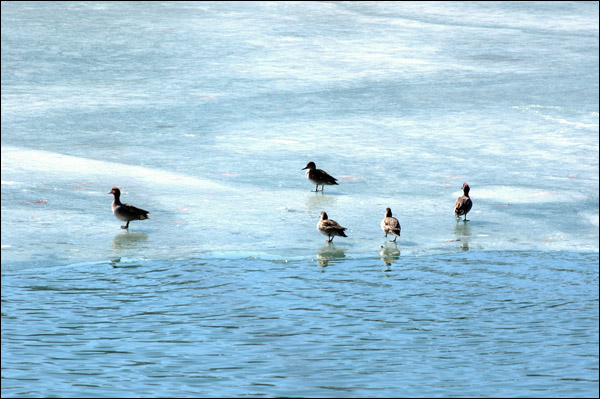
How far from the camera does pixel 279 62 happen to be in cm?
1888

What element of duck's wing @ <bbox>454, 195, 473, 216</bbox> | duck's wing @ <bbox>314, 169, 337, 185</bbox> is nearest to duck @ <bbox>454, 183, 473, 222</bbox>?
duck's wing @ <bbox>454, 195, 473, 216</bbox>

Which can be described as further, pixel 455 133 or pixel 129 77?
pixel 129 77

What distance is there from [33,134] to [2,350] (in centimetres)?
769

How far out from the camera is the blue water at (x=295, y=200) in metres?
7.22

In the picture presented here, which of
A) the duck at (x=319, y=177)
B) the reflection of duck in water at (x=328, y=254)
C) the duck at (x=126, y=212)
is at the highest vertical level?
the duck at (x=319, y=177)

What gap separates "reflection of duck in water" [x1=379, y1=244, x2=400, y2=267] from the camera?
988 centimetres

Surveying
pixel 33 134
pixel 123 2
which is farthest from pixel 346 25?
pixel 33 134

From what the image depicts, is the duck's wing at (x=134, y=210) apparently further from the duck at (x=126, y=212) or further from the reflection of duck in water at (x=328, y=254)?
the reflection of duck in water at (x=328, y=254)

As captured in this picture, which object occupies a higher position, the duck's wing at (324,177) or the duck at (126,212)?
the duck's wing at (324,177)

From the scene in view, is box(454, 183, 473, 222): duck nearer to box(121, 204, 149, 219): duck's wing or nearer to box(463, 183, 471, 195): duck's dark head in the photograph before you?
box(463, 183, 471, 195): duck's dark head

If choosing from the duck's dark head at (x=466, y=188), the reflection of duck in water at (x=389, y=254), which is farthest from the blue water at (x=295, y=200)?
the duck's dark head at (x=466, y=188)

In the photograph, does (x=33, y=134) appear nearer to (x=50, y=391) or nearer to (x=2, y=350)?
(x=2, y=350)

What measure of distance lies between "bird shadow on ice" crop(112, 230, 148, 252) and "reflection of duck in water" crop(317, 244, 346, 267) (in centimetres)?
210

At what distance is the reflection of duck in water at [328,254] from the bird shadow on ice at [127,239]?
2095 millimetres
